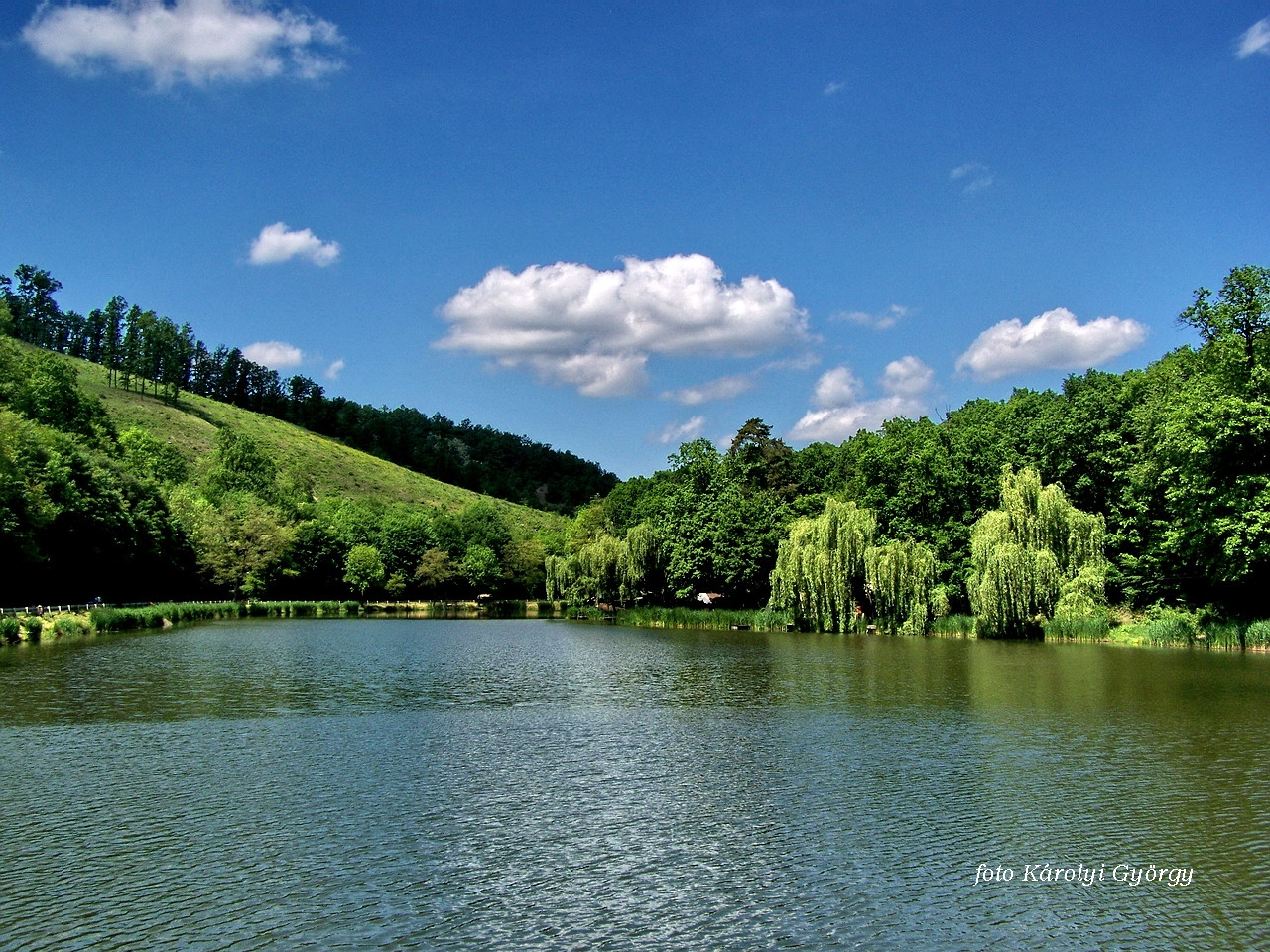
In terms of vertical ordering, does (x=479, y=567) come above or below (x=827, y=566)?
below

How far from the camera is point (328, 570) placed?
357 ft

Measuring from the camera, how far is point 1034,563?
156 feet

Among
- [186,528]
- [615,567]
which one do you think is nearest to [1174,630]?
[615,567]

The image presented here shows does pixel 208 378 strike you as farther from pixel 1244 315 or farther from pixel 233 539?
pixel 1244 315

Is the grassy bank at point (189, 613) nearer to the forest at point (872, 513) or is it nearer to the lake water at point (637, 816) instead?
the forest at point (872, 513)

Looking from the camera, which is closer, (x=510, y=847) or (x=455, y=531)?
(x=510, y=847)

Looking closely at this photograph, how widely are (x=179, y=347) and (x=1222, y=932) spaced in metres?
150

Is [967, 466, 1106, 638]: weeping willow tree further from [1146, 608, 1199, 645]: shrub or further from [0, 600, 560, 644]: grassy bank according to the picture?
[0, 600, 560, 644]: grassy bank

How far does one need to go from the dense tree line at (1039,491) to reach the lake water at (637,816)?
47.4 feet

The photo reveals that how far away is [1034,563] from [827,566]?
11.9m

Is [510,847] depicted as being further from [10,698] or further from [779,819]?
[10,698]

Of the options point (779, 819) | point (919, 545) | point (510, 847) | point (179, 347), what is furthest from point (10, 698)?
point (179, 347)

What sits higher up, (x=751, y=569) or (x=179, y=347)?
(x=179, y=347)

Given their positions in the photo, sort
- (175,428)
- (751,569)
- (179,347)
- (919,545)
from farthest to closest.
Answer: (179,347), (175,428), (751,569), (919,545)
